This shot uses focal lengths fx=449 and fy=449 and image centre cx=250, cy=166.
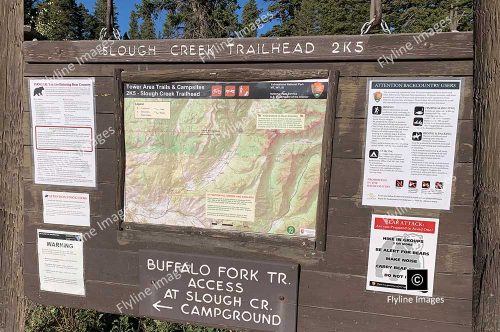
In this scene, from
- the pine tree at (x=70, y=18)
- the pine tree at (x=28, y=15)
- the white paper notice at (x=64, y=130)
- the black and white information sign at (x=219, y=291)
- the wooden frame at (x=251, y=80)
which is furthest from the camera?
the pine tree at (x=70, y=18)

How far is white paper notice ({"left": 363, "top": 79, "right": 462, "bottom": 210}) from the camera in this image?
2236 millimetres

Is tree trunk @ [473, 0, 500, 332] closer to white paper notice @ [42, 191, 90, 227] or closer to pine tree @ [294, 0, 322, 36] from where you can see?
white paper notice @ [42, 191, 90, 227]

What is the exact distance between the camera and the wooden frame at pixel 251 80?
2.37 m

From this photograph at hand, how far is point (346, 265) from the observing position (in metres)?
2.45

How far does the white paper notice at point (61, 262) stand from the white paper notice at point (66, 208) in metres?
0.08

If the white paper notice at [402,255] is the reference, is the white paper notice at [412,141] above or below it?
above

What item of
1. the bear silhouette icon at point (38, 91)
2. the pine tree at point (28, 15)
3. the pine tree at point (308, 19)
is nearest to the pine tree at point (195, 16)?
the pine tree at point (28, 15)

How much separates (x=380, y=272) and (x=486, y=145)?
910mm

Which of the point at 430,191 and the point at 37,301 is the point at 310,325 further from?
the point at 37,301

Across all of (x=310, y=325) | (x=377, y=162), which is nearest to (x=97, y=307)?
(x=310, y=325)

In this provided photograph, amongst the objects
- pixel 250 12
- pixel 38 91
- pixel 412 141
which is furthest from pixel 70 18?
pixel 412 141

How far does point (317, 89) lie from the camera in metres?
2.38

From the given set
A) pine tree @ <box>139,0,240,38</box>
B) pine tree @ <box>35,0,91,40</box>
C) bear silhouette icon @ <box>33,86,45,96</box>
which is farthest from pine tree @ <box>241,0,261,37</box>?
bear silhouette icon @ <box>33,86,45,96</box>

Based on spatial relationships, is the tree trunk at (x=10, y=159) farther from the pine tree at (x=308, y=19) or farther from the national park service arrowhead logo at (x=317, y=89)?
the pine tree at (x=308, y=19)
